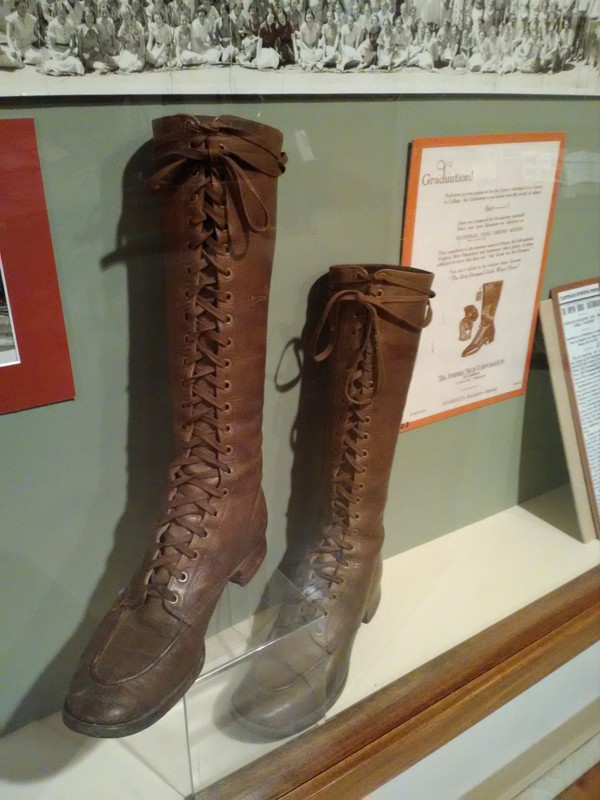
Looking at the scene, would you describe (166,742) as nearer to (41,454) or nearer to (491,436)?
(41,454)

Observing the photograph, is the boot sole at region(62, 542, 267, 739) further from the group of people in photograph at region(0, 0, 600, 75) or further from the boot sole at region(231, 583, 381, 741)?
the group of people in photograph at region(0, 0, 600, 75)

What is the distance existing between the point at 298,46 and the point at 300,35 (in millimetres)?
10

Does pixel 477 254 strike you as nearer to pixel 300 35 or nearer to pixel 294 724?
pixel 300 35

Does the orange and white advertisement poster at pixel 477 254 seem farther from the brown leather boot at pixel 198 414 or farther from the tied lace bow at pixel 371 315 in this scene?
the brown leather boot at pixel 198 414

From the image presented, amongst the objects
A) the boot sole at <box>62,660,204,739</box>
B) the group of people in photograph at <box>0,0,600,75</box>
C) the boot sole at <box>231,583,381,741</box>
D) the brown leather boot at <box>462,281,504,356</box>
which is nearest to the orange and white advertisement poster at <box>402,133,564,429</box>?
the brown leather boot at <box>462,281,504,356</box>

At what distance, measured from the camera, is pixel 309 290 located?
30.9 inches

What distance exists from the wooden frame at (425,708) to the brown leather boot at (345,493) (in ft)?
0.12

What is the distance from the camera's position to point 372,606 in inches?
35.1

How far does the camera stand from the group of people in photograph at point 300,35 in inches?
21.9

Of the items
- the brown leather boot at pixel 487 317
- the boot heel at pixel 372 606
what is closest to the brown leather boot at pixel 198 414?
the boot heel at pixel 372 606

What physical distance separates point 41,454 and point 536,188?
2.46 ft

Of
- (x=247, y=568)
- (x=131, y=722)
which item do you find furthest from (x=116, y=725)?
(x=247, y=568)

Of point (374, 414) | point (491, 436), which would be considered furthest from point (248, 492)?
point (491, 436)

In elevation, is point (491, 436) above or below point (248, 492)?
below
